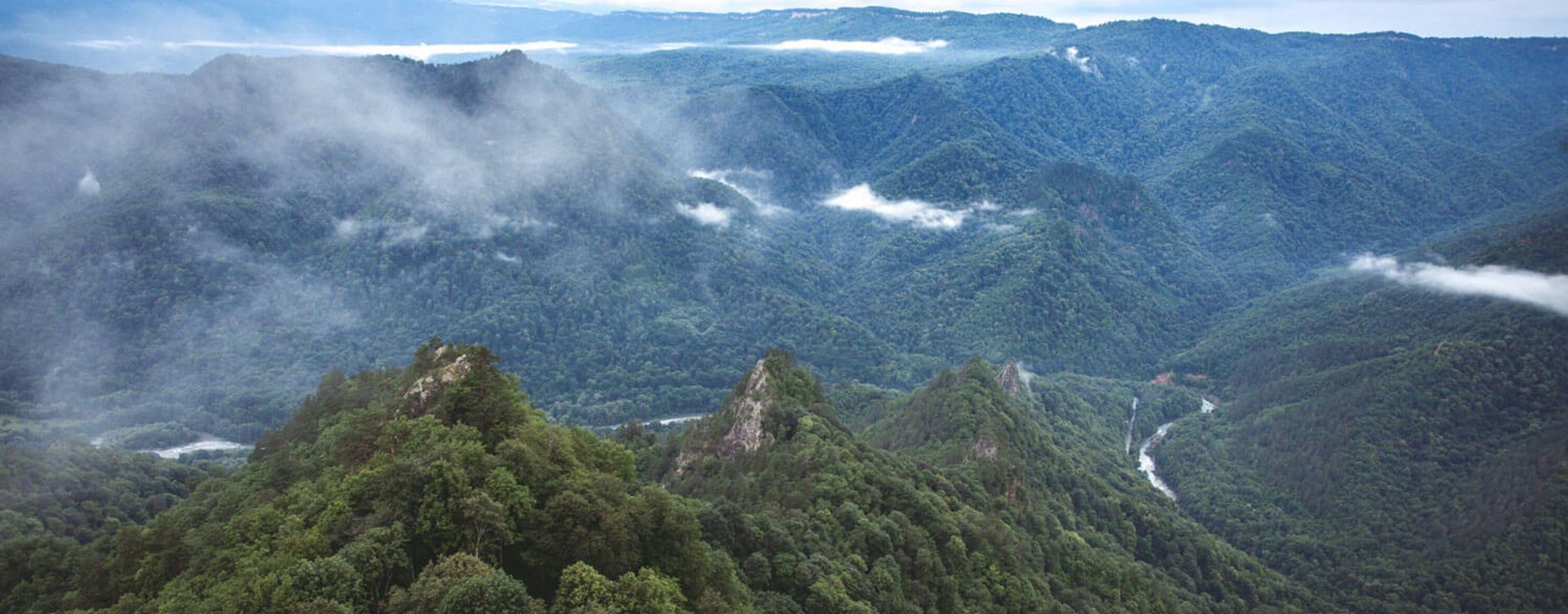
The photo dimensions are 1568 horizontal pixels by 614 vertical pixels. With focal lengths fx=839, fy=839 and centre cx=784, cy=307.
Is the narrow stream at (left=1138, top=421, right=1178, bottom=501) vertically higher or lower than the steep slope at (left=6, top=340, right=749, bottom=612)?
lower

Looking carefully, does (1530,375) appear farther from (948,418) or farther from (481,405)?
(481,405)

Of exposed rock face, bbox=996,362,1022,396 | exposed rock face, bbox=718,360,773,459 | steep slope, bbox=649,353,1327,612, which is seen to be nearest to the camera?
steep slope, bbox=649,353,1327,612

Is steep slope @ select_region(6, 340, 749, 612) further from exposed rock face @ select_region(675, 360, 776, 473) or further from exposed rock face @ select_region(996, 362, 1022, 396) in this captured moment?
exposed rock face @ select_region(996, 362, 1022, 396)

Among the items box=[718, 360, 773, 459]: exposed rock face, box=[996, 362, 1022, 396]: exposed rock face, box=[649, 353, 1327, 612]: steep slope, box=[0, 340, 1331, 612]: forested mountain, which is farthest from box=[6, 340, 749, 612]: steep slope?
box=[996, 362, 1022, 396]: exposed rock face

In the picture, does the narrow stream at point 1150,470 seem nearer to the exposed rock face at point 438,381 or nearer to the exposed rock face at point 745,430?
the exposed rock face at point 745,430

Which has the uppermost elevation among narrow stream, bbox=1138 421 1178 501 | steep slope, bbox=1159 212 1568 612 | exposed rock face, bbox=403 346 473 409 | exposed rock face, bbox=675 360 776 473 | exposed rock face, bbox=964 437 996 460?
exposed rock face, bbox=403 346 473 409

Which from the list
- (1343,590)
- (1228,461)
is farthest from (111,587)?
(1228,461)

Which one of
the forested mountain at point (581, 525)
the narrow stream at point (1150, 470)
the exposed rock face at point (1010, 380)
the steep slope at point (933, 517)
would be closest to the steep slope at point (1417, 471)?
the narrow stream at point (1150, 470)
